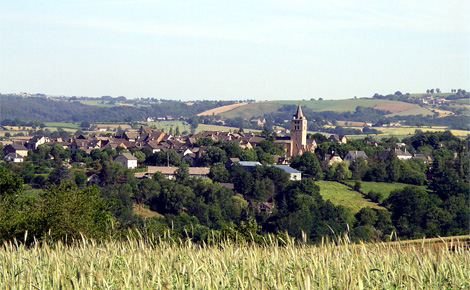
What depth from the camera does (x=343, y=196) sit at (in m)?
65.3

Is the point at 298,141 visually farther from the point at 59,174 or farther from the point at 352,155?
the point at 59,174

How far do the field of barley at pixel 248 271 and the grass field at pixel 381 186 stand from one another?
57722 mm

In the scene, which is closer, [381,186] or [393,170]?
[381,186]

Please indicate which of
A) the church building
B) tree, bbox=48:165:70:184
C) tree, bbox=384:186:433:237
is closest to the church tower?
the church building

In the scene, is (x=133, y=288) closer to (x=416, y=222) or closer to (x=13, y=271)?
(x=13, y=271)

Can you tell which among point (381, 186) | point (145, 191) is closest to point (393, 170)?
point (381, 186)

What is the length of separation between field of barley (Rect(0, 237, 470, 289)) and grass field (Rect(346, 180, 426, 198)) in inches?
2273

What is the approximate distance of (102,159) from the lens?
85.3 metres

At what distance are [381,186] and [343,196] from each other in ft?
26.5

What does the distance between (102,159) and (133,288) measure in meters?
78.1

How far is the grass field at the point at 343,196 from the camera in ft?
201

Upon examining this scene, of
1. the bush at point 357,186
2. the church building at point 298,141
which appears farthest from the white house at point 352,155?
the bush at point 357,186

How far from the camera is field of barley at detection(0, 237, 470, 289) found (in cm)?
834

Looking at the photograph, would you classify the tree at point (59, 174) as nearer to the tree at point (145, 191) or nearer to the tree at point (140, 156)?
the tree at point (145, 191)
